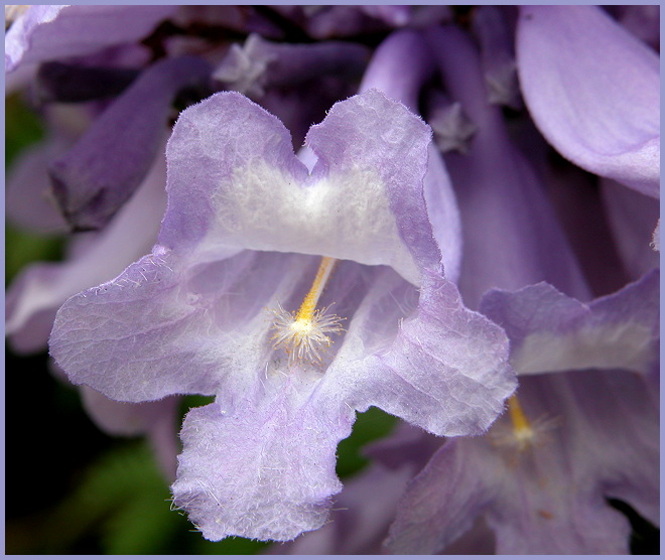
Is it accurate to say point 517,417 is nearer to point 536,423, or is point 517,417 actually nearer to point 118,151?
point 536,423

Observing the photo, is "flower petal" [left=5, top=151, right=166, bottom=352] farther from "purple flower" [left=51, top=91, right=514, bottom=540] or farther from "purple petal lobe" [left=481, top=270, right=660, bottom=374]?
"purple petal lobe" [left=481, top=270, right=660, bottom=374]

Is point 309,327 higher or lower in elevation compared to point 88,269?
higher

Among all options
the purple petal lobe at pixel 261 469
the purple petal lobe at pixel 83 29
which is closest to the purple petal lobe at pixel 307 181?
the purple petal lobe at pixel 261 469

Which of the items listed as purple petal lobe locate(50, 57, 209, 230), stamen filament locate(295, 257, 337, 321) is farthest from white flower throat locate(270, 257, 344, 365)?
purple petal lobe locate(50, 57, 209, 230)

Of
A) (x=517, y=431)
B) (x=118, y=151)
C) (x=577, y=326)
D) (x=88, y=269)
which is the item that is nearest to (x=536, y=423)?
(x=517, y=431)

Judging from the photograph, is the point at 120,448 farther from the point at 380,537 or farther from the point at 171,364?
the point at 171,364

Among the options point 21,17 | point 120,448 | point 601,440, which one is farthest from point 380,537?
point 120,448
